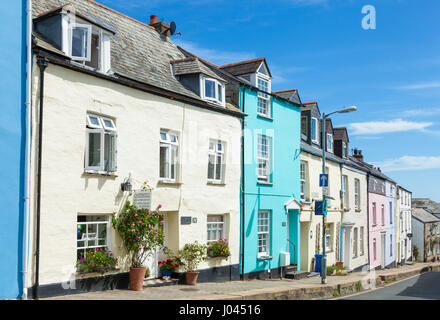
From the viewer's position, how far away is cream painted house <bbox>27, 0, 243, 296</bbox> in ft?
36.8

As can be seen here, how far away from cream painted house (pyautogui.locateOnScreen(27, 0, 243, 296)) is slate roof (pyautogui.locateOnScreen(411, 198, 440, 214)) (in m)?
64.8

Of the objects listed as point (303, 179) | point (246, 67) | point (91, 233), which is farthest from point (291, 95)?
point (91, 233)

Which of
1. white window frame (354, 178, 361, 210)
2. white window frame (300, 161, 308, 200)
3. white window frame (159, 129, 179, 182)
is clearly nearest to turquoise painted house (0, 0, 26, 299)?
white window frame (159, 129, 179, 182)

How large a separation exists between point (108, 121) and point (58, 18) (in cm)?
304

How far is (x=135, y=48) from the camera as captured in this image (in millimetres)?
16453

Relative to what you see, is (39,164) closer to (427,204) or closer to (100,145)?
(100,145)

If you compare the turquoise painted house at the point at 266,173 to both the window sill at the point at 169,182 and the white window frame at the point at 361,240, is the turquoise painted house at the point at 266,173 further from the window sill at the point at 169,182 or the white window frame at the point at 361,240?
the white window frame at the point at 361,240

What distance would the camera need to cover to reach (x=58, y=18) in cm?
1222

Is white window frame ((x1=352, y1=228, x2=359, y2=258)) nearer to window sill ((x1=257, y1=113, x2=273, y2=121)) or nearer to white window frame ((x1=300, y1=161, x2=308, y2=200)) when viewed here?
white window frame ((x1=300, y1=161, x2=308, y2=200))

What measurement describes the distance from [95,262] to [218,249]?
5832 mm

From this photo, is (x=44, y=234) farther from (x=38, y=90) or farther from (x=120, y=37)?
(x=120, y=37)

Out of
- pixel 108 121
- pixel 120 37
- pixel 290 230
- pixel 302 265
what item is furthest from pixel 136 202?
pixel 302 265

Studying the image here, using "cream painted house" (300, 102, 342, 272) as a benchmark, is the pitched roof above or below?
above

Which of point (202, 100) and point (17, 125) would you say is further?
point (202, 100)
